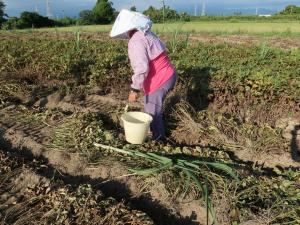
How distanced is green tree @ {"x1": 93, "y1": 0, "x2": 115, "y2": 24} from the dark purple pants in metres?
21.7

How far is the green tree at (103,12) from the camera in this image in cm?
2509

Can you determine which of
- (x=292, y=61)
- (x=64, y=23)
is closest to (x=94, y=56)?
(x=292, y=61)

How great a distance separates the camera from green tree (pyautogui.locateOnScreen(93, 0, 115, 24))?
25.1 metres

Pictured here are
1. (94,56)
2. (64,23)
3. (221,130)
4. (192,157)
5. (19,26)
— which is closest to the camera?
(192,157)

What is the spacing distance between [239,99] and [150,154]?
2.40 metres

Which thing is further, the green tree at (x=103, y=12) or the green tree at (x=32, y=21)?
the green tree at (x=103, y=12)

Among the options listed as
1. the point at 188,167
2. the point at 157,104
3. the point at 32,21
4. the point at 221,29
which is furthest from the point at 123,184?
the point at 32,21

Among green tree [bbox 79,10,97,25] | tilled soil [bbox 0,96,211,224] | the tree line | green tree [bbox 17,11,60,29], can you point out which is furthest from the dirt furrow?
green tree [bbox 79,10,97,25]

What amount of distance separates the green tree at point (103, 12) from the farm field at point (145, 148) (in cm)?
1892

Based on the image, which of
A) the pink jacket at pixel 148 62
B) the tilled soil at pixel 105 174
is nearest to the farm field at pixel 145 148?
the tilled soil at pixel 105 174

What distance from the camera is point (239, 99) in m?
5.34

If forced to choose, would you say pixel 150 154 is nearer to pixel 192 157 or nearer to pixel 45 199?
pixel 192 157

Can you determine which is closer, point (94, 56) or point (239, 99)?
point (239, 99)

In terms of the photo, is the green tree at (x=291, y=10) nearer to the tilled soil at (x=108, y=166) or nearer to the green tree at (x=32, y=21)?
the green tree at (x=32, y=21)
